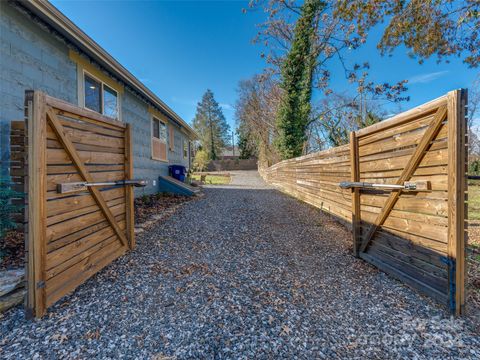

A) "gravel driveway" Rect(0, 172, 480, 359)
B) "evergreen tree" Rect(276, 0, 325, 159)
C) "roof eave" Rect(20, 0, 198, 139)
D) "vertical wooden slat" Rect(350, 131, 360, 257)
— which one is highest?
"evergreen tree" Rect(276, 0, 325, 159)

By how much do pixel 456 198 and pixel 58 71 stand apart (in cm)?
594

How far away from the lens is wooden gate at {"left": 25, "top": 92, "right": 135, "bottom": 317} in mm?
1750

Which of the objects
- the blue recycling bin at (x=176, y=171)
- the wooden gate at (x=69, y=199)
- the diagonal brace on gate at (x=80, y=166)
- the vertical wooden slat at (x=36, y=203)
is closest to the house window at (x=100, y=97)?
the wooden gate at (x=69, y=199)

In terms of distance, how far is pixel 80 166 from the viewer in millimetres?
2291

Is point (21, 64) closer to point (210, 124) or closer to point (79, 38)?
point (79, 38)

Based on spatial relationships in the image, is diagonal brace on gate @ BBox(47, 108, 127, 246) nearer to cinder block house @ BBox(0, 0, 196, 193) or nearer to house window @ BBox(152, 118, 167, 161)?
cinder block house @ BBox(0, 0, 196, 193)

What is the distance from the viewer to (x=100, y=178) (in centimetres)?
267

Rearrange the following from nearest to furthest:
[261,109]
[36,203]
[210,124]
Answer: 1. [36,203]
2. [261,109]
3. [210,124]

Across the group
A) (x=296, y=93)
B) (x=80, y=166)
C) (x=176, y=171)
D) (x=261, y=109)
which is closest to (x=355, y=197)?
(x=80, y=166)

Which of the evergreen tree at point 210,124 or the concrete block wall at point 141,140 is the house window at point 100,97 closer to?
the concrete block wall at point 141,140

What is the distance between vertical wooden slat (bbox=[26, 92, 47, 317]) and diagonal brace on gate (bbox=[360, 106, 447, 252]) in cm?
352

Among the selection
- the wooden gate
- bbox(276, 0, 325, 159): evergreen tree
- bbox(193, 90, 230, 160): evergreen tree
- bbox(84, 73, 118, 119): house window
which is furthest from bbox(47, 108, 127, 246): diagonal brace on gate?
bbox(193, 90, 230, 160): evergreen tree

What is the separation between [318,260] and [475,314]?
151cm

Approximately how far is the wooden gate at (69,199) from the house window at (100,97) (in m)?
2.41
